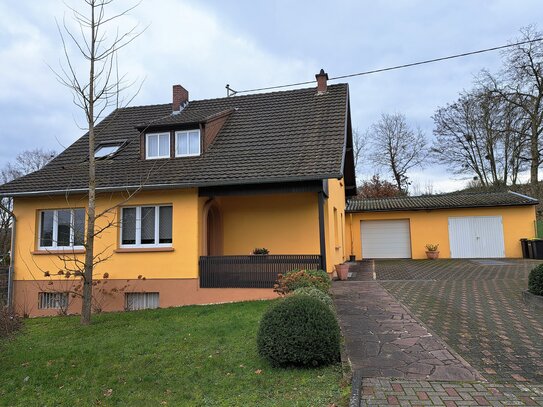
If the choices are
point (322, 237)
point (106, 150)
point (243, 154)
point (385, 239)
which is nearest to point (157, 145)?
point (106, 150)

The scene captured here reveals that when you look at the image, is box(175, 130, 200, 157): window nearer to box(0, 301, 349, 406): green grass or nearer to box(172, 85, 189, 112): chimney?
box(172, 85, 189, 112): chimney

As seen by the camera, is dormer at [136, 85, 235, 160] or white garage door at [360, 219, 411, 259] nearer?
dormer at [136, 85, 235, 160]

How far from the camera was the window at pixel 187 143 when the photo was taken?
39.5 ft

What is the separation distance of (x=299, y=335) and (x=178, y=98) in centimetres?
1289

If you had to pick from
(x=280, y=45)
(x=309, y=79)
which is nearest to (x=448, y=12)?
(x=280, y=45)

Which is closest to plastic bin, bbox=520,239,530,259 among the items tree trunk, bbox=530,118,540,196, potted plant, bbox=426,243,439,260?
potted plant, bbox=426,243,439,260

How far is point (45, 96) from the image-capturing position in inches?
398

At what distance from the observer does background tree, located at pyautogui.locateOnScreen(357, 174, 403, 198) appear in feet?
122

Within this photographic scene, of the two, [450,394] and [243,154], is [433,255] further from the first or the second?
[450,394]

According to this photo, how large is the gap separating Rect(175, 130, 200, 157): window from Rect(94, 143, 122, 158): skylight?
2.66 meters

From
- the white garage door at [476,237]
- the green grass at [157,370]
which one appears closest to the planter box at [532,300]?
the green grass at [157,370]

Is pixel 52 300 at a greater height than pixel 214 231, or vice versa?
pixel 214 231

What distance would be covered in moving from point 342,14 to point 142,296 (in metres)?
9.64

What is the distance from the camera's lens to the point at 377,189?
37.8 m
